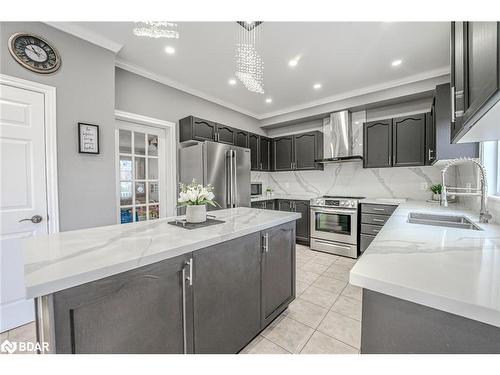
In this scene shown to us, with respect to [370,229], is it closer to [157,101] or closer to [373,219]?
[373,219]

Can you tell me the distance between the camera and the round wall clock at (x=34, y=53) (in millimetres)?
1724

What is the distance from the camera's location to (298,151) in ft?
14.1

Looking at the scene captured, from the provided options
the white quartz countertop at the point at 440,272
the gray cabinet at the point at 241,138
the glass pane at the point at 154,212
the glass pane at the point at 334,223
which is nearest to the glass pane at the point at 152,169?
the glass pane at the point at 154,212

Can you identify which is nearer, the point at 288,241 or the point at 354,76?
the point at 288,241

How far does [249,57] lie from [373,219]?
292cm

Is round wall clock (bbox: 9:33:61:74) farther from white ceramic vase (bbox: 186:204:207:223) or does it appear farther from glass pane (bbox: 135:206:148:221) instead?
white ceramic vase (bbox: 186:204:207:223)

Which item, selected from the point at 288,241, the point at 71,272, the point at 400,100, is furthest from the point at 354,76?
the point at 71,272

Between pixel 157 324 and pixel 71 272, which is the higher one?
pixel 71 272

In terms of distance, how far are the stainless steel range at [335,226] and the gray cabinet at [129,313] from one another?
2923mm

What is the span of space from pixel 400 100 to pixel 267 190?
298 centimetres

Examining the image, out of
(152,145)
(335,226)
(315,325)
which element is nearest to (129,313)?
(315,325)
